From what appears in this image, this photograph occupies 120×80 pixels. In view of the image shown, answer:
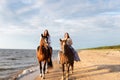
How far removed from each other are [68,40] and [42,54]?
6.08 ft

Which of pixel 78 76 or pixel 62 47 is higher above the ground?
pixel 62 47

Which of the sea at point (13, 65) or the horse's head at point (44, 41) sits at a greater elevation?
the horse's head at point (44, 41)

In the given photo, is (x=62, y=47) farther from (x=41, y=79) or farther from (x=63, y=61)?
(x=41, y=79)

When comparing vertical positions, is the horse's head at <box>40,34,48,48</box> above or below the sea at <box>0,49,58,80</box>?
above

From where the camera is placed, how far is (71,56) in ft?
56.5

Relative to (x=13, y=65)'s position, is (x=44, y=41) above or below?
above

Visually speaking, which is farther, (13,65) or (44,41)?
(13,65)

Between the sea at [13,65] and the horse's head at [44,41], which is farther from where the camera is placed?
the sea at [13,65]

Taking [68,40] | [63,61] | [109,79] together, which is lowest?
[109,79]

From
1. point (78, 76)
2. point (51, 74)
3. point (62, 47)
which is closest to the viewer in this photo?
point (62, 47)

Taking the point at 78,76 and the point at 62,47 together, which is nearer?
the point at 62,47

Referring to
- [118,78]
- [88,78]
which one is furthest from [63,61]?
[118,78]

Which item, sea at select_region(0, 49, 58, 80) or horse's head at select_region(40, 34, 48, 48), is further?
sea at select_region(0, 49, 58, 80)

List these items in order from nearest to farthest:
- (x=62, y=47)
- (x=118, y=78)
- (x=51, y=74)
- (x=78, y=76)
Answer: (x=62, y=47) < (x=118, y=78) < (x=78, y=76) < (x=51, y=74)
